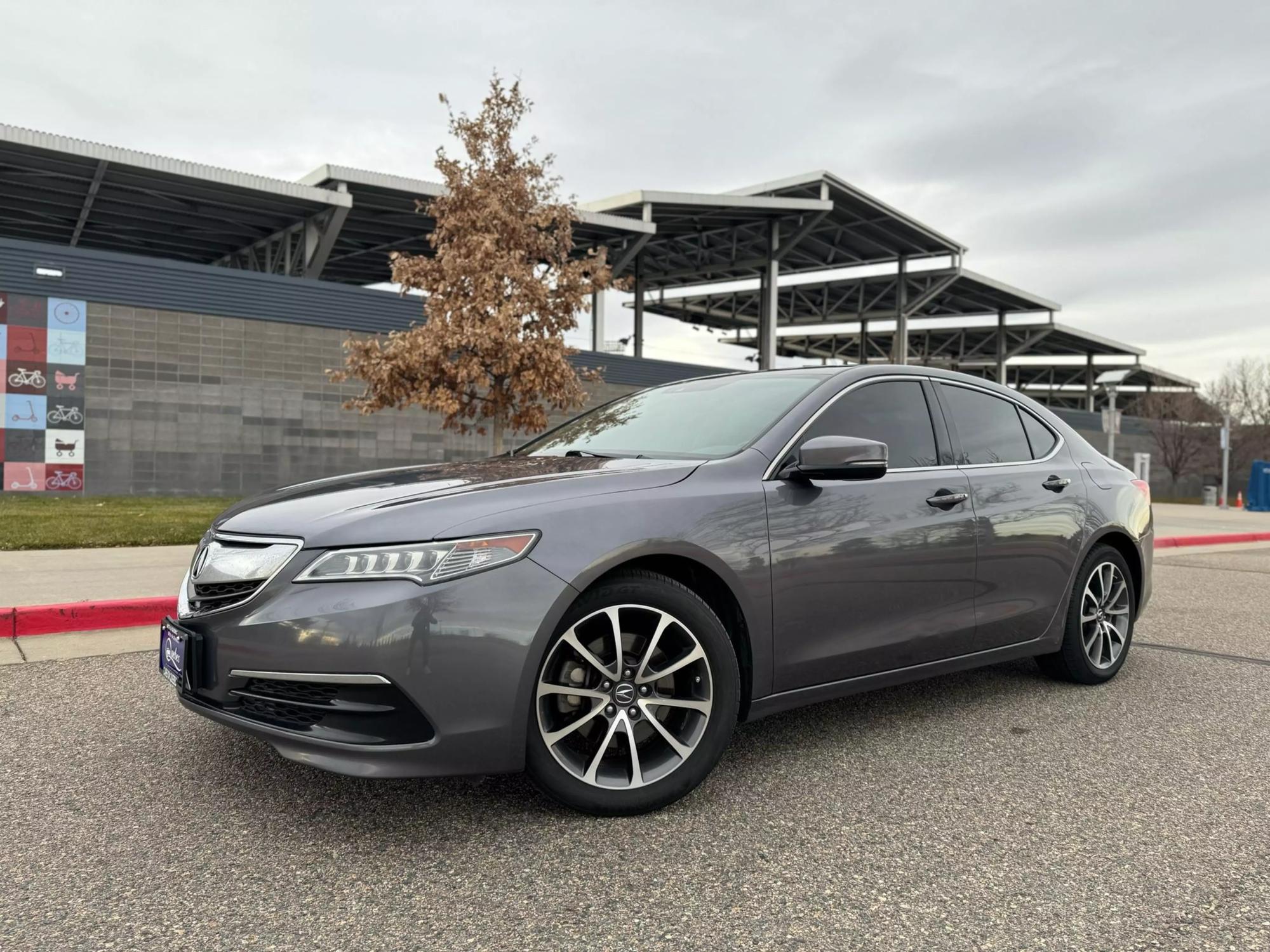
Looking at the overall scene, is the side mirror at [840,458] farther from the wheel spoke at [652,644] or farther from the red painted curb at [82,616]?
the red painted curb at [82,616]

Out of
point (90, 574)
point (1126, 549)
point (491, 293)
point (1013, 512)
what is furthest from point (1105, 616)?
point (491, 293)

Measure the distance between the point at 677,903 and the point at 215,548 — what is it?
71.9 inches

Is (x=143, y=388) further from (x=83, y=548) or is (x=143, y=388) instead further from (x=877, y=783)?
(x=877, y=783)

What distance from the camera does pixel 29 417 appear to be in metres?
15.2

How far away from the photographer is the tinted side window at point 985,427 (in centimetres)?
431

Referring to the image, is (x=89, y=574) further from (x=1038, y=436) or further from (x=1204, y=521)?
(x=1204, y=521)

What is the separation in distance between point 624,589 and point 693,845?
0.77m

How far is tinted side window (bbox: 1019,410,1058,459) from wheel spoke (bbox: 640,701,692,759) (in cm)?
256

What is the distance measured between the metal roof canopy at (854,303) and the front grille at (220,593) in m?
34.6

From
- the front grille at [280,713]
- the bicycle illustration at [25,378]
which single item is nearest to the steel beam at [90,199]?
the bicycle illustration at [25,378]

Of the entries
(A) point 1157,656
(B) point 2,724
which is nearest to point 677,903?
(B) point 2,724

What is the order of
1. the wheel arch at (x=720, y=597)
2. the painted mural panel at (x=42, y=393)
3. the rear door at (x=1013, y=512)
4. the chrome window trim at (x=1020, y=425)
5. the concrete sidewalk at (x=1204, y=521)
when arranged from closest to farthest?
the wheel arch at (x=720, y=597), the rear door at (x=1013, y=512), the chrome window trim at (x=1020, y=425), the painted mural panel at (x=42, y=393), the concrete sidewalk at (x=1204, y=521)

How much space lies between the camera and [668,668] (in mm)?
2979

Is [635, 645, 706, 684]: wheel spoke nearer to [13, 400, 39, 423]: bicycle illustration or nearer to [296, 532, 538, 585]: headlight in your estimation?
[296, 532, 538, 585]: headlight
